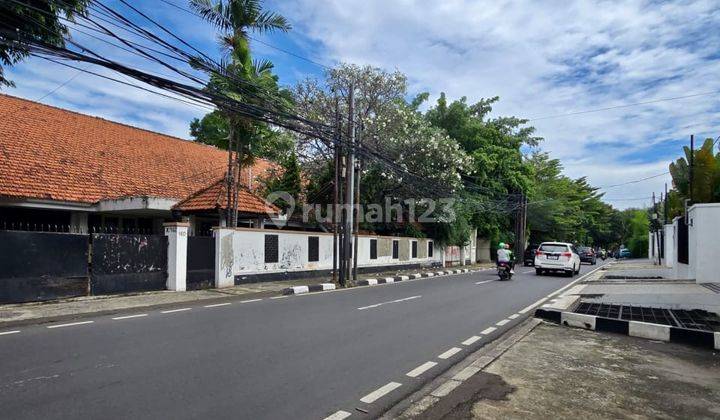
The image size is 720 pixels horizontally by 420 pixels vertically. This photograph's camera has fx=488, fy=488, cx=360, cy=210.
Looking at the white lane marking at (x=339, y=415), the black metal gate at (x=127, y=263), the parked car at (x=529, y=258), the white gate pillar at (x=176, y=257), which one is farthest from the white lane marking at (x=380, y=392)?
the parked car at (x=529, y=258)

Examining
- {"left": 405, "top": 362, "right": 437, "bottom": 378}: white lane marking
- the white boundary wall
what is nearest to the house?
the white boundary wall

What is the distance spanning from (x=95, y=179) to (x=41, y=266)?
6123 millimetres

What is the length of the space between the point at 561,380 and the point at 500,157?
30.7 m

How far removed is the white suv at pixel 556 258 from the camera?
73.3 ft

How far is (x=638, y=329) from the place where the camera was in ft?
26.6

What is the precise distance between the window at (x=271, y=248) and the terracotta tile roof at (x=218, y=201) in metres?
1.17

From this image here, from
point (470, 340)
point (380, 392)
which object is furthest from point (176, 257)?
point (380, 392)

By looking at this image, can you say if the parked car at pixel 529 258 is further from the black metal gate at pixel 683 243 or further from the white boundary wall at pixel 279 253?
the black metal gate at pixel 683 243

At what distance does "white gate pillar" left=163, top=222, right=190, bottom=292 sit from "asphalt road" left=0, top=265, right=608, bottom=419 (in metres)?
3.22

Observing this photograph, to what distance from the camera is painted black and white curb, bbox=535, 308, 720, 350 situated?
7316 millimetres

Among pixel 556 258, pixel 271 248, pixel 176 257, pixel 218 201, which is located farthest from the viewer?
pixel 556 258

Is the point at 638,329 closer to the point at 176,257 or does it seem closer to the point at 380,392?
the point at 380,392

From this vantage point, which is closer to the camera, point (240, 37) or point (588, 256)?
point (240, 37)

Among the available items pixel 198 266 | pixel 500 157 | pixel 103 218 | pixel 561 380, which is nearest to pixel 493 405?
pixel 561 380
